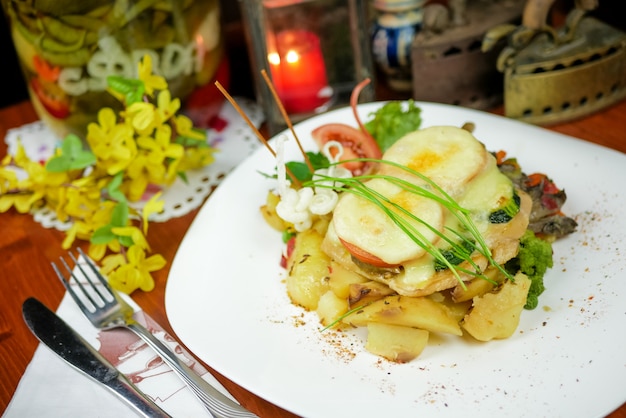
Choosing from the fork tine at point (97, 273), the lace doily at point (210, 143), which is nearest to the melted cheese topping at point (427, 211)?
the fork tine at point (97, 273)

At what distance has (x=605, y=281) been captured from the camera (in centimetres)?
163

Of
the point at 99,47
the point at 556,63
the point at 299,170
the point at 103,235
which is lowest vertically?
the point at 103,235

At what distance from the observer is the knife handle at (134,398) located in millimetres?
1579

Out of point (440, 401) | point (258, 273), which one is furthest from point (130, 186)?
point (440, 401)

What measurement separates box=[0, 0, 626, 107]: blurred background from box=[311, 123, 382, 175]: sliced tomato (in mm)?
739

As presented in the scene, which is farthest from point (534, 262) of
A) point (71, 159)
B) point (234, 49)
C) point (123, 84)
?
point (234, 49)

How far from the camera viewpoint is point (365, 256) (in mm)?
1632

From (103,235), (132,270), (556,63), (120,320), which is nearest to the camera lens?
(120,320)

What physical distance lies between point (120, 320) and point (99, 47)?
0.90 m

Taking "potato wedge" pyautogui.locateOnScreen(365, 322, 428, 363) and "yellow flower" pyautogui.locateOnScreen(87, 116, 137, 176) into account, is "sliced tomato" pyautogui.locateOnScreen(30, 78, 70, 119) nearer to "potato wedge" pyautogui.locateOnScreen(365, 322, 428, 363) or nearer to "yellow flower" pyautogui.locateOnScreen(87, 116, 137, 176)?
"yellow flower" pyautogui.locateOnScreen(87, 116, 137, 176)

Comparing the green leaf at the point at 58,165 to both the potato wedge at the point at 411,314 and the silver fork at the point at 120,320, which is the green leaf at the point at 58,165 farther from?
the potato wedge at the point at 411,314

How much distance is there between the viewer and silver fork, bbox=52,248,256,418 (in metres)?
1.56

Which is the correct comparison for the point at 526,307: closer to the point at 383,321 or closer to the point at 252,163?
the point at 383,321

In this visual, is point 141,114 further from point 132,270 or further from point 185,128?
point 132,270
